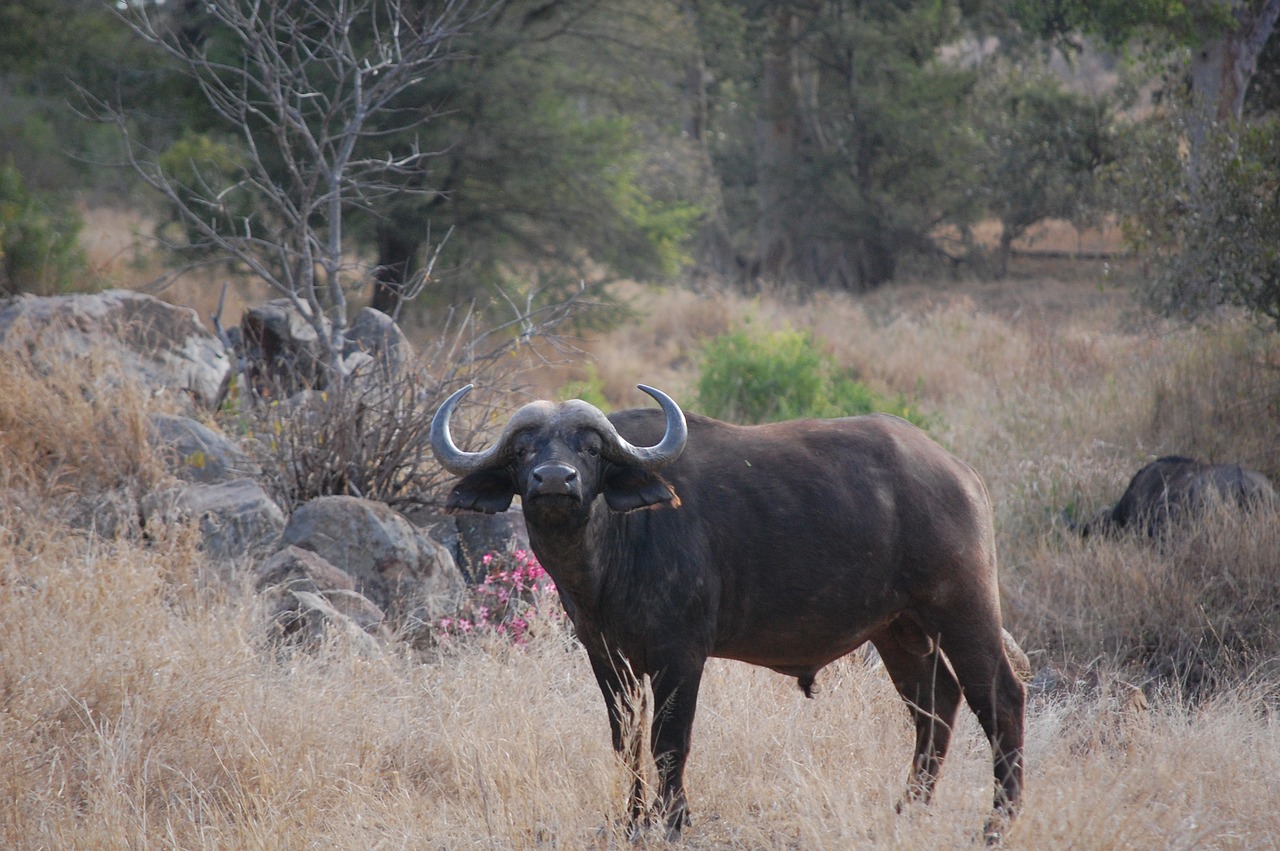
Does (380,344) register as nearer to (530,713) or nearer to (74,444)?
(74,444)

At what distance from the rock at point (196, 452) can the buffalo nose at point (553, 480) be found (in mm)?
4759

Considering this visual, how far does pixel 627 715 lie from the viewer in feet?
13.9

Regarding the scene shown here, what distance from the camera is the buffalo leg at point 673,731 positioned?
4.14m

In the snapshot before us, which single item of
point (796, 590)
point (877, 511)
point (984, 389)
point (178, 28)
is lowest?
point (984, 389)

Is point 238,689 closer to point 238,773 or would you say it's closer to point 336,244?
point 238,773

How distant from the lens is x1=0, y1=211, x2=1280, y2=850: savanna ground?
14.0 feet

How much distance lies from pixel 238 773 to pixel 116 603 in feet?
5.13

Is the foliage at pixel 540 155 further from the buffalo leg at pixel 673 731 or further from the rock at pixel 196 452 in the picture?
the buffalo leg at pixel 673 731

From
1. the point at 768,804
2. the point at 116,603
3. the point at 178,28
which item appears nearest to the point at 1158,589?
the point at 768,804

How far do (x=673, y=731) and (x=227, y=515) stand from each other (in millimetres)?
4090

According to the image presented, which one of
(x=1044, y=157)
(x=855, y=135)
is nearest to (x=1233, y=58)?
(x=1044, y=157)

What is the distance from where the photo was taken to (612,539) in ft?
13.9

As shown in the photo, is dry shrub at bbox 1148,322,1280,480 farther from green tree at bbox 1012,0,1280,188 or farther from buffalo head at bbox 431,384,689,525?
buffalo head at bbox 431,384,689,525

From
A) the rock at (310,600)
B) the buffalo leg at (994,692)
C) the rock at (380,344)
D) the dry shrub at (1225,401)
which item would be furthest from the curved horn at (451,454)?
the dry shrub at (1225,401)
